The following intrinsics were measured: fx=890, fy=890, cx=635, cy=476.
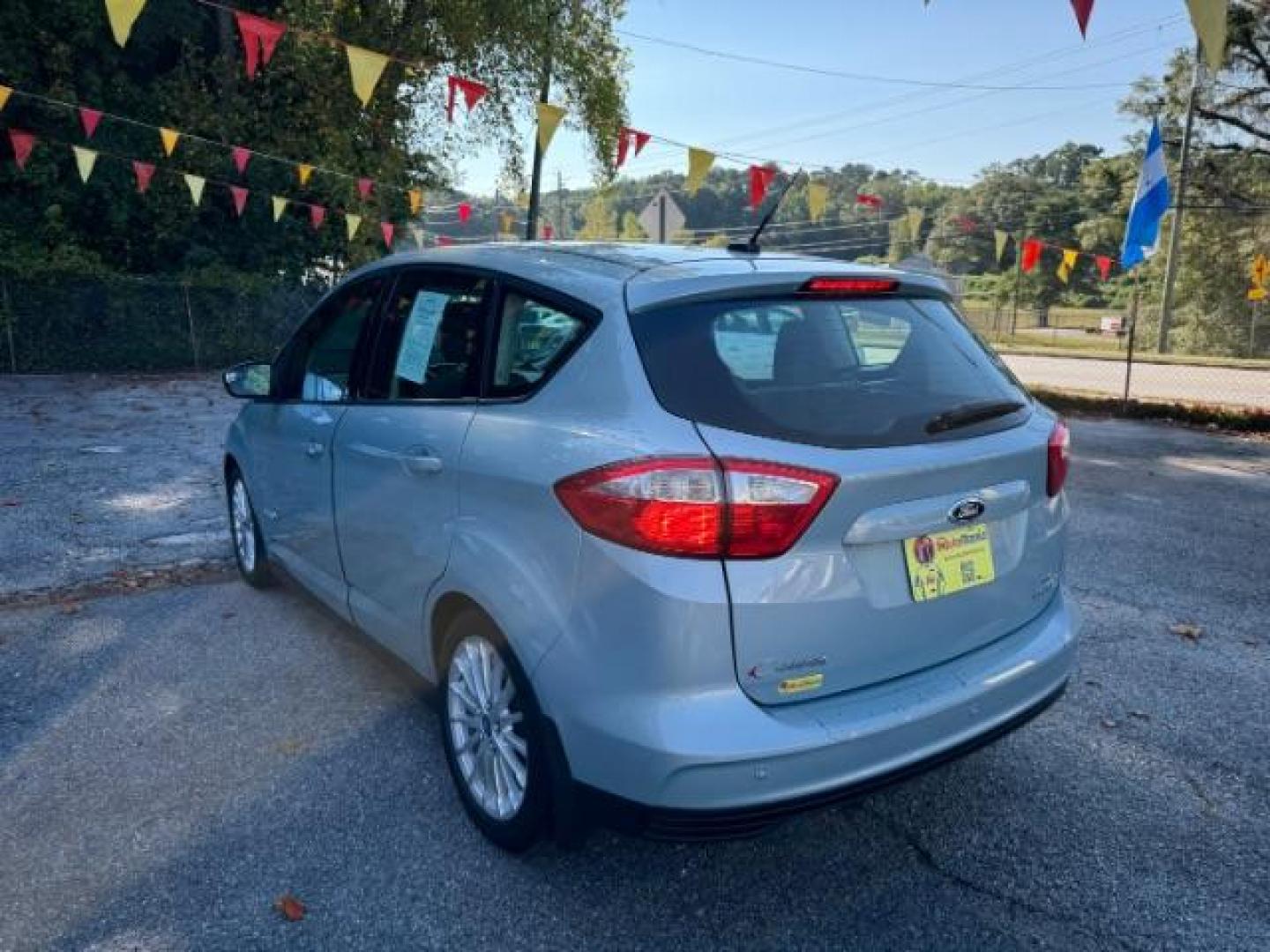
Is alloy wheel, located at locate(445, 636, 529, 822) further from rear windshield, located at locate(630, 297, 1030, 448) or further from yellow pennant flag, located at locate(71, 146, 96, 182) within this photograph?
yellow pennant flag, located at locate(71, 146, 96, 182)

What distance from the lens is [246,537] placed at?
15.2ft

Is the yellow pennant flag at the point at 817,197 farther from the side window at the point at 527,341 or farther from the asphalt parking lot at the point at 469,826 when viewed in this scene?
the side window at the point at 527,341

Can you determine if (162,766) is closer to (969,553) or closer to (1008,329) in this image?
(969,553)

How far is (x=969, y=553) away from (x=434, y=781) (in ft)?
5.88

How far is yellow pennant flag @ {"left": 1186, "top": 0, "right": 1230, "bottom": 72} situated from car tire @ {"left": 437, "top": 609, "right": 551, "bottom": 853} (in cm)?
374

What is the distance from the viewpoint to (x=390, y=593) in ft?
9.77

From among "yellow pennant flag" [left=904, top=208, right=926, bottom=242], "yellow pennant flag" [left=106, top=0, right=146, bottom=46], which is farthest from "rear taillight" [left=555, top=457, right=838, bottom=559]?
"yellow pennant flag" [left=904, top=208, right=926, bottom=242]

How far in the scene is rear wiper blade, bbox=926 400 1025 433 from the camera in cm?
227

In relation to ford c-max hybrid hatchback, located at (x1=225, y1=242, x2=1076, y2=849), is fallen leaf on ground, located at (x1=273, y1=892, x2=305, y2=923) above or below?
below

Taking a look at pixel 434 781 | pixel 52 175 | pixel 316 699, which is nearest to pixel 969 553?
pixel 434 781

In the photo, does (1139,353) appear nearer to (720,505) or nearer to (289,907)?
(720,505)

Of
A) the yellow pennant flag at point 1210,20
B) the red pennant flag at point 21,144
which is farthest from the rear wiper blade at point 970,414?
the red pennant flag at point 21,144

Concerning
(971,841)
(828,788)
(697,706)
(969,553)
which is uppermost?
(969,553)

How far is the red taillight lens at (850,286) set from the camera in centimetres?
241
